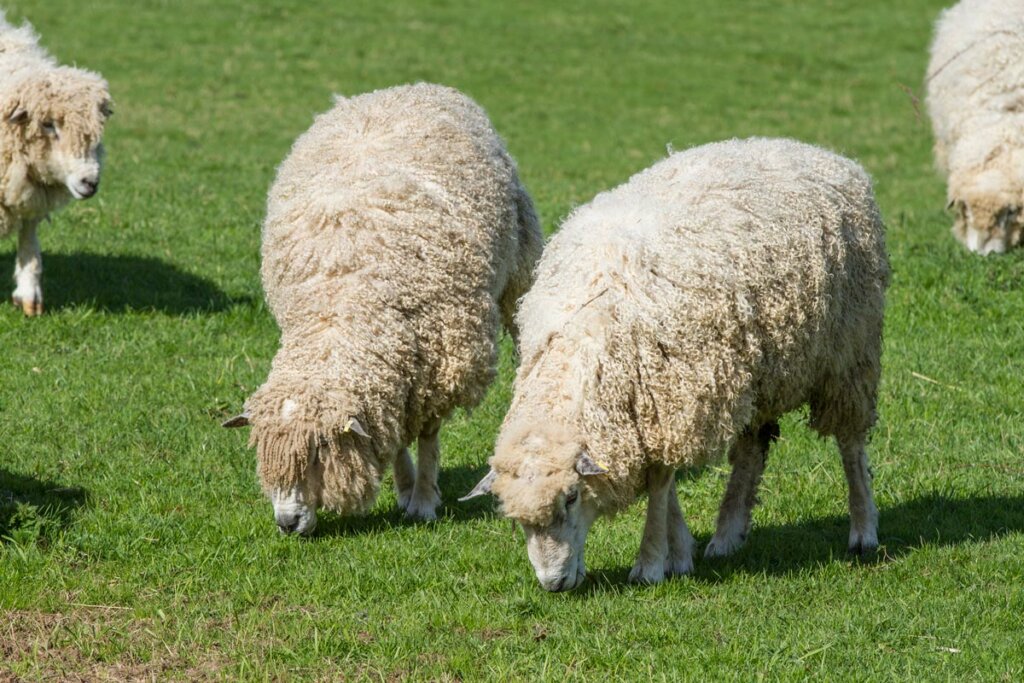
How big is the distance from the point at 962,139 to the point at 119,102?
44.3 feet

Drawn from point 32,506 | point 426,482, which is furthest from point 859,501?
point 32,506

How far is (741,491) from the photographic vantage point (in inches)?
262

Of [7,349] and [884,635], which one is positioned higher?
[884,635]

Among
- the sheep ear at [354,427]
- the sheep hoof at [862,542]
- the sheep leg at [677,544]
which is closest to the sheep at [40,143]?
the sheep ear at [354,427]

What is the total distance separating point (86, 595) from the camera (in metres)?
5.79

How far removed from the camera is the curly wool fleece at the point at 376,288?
6.38 metres

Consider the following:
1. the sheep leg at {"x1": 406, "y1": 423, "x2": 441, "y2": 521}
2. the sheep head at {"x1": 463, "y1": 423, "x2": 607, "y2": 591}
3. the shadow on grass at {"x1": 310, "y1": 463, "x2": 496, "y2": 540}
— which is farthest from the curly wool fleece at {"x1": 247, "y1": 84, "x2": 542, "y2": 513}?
the sheep head at {"x1": 463, "y1": 423, "x2": 607, "y2": 591}

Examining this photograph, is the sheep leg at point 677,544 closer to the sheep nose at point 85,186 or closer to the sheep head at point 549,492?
the sheep head at point 549,492

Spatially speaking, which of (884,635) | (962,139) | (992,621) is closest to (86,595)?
(884,635)

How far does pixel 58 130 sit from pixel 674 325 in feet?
18.5

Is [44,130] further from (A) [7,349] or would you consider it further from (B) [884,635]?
(B) [884,635]

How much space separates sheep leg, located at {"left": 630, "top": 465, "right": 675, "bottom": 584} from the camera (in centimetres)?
595

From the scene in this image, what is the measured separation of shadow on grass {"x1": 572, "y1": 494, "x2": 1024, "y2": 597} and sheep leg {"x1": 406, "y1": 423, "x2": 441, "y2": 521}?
1098 millimetres

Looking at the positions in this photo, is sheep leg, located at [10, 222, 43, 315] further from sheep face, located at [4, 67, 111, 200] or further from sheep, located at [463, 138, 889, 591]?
sheep, located at [463, 138, 889, 591]
